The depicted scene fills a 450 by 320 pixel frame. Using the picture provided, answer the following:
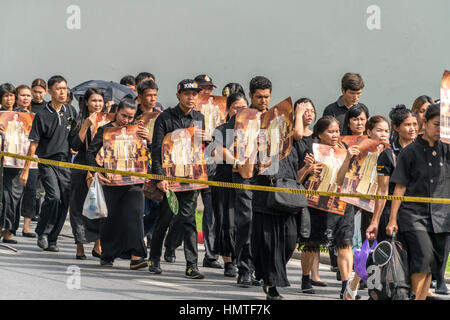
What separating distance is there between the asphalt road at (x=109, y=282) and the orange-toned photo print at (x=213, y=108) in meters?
1.56

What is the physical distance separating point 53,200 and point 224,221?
207cm

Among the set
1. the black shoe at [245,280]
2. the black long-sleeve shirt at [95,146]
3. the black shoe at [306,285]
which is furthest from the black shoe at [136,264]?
the black shoe at [306,285]

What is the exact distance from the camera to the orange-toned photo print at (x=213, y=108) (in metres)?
11.2

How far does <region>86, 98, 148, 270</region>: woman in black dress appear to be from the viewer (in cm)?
1028

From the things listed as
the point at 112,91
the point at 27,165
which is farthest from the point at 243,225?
the point at 112,91

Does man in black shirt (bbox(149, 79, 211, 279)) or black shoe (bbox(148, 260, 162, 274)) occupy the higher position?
man in black shirt (bbox(149, 79, 211, 279))

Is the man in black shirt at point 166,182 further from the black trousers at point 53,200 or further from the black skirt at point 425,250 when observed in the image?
the black skirt at point 425,250

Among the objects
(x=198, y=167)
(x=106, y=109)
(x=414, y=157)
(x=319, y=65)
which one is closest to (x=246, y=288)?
(x=198, y=167)

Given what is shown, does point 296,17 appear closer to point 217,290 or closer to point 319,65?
point 319,65

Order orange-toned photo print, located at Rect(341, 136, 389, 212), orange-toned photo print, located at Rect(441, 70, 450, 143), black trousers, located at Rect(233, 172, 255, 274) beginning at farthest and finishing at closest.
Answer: black trousers, located at Rect(233, 172, 255, 274) → orange-toned photo print, located at Rect(341, 136, 389, 212) → orange-toned photo print, located at Rect(441, 70, 450, 143)

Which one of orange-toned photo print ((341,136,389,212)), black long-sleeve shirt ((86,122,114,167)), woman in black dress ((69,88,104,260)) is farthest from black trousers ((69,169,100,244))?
orange-toned photo print ((341,136,389,212))

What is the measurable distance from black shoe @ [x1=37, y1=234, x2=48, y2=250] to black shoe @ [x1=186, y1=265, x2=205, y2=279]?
2137mm

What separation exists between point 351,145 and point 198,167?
1511 mm

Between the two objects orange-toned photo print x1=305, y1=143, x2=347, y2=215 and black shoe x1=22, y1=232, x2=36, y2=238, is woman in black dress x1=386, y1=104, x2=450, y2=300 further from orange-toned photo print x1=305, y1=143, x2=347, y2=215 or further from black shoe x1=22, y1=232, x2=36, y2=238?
black shoe x1=22, y1=232, x2=36, y2=238
